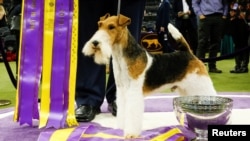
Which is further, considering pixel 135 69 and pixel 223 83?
pixel 223 83

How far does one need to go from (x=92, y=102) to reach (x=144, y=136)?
2.53ft

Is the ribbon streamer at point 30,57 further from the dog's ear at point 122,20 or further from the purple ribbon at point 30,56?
the dog's ear at point 122,20

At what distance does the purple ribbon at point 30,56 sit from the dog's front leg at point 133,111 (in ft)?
2.65

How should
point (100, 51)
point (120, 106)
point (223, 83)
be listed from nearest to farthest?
point (100, 51) → point (120, 106) → point (223, 83)

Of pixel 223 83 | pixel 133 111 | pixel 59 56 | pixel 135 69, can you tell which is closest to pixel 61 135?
pixel 133 111

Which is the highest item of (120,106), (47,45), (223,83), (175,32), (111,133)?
(175,32)

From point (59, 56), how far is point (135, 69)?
2.27 ft

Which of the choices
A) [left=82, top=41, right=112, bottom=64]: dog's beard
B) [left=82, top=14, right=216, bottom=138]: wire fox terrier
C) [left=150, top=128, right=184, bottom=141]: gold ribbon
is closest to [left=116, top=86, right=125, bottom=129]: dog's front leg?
[left=82, top=14, right=216, bottom=138]: wire fox terrier

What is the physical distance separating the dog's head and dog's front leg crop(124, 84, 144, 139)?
0.91ft

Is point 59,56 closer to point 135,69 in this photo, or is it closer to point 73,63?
point 73,63

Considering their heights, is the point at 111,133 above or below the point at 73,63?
below

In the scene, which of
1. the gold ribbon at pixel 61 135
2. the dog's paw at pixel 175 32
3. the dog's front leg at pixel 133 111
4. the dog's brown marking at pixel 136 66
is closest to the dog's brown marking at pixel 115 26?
the dog's brown marking at pixel 136 66

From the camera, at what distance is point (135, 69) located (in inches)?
88.7

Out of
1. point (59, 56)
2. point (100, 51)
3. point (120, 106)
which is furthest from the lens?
point (59, 56)
